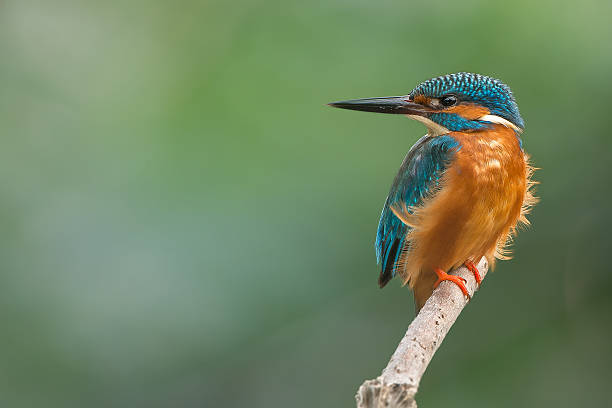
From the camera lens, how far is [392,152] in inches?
126

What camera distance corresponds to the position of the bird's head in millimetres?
2195

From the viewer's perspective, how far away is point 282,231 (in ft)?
10.2

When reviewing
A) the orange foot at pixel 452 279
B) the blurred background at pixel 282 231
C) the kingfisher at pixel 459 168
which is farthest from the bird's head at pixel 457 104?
the blurred background at pixel 282 231

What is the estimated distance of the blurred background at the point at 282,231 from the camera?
9.97 feet

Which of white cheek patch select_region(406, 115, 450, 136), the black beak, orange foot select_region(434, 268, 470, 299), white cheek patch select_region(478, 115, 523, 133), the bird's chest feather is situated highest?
the black beak

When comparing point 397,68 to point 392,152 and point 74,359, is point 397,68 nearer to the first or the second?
point 392,152

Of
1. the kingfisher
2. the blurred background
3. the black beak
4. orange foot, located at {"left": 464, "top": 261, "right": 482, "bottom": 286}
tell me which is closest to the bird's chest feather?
the kingfisher

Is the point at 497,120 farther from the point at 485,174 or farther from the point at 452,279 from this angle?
the point at 452,279

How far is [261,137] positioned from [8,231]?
1.13 metres

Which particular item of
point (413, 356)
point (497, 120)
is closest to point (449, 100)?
point (497, 120)

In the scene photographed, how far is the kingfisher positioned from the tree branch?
16cm

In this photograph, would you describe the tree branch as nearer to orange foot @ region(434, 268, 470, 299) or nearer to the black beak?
orange foot @ region(434, 268, 470, 299)

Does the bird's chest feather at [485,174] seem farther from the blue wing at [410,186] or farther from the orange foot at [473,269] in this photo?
the orange foot at [473,269]

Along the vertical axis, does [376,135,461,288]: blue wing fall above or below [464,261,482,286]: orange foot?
above
